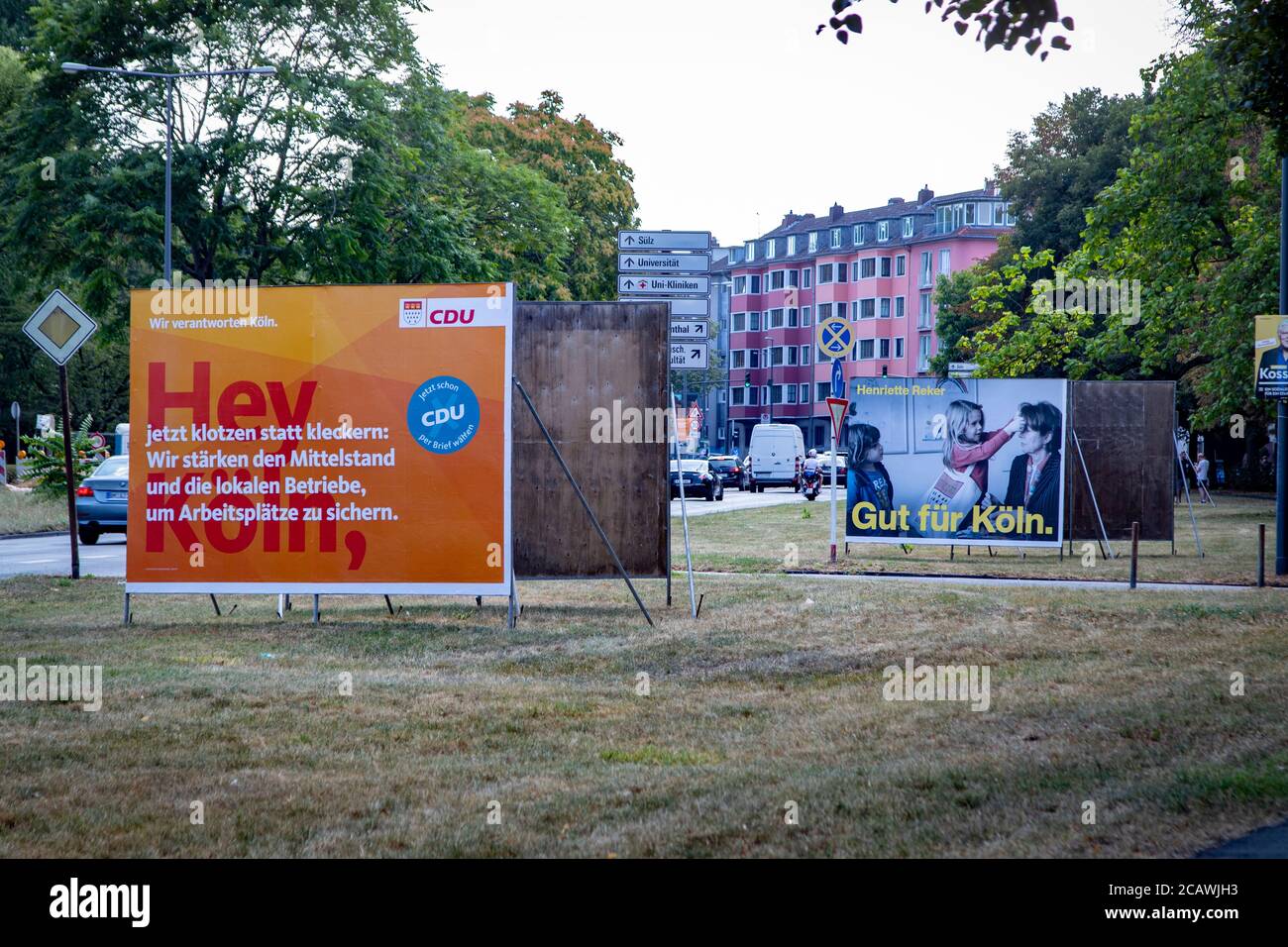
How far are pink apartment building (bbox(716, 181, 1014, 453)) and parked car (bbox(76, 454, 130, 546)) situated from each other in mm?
75563

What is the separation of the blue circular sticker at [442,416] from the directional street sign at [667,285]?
3.74 meters

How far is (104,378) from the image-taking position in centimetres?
6681

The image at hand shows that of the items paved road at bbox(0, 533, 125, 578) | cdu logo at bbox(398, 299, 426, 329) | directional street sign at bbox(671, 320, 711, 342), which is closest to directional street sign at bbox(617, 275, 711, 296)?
directional street sign at bbox(671, 320, 711, 342)

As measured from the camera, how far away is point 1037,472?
21.8 m

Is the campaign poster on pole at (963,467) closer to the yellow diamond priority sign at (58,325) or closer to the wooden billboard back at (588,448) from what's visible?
the wooden billboard back at (588,448)

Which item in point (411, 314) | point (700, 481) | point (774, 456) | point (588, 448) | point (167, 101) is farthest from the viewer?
point (774, 456)

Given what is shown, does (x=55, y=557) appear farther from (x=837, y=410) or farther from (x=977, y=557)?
(x=977, y=557)

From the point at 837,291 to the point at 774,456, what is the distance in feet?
179

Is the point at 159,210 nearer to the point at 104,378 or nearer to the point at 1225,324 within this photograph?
the point at 1225,324

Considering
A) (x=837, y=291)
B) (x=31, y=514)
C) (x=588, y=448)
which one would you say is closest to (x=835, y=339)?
(x=588, y=448)

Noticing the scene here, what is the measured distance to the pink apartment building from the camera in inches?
4225
